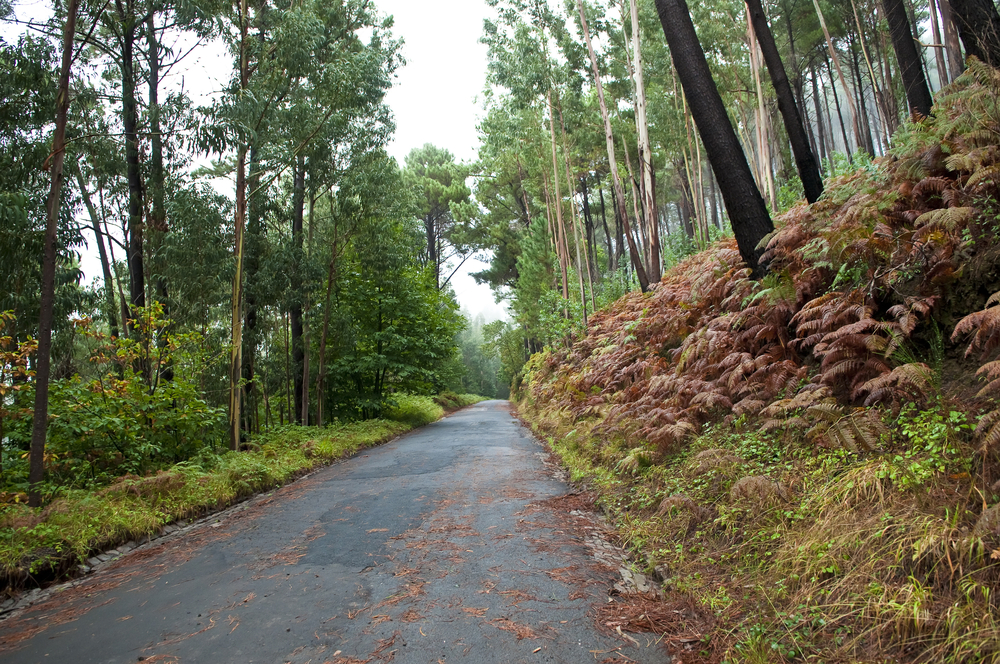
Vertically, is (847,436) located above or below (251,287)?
below

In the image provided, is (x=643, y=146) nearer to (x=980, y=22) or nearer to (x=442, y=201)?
(x=980, y=22)

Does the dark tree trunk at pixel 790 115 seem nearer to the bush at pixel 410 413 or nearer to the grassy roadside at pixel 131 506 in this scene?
the grassy roadside at pixel 131 506

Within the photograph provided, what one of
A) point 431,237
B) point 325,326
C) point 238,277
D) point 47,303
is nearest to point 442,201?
point 431,237

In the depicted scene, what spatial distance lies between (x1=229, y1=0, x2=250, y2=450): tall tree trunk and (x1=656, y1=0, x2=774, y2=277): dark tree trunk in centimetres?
752

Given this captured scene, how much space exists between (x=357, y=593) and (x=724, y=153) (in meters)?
6.44

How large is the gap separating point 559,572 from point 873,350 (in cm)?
305

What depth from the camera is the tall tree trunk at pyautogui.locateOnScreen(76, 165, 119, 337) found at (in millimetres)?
12008

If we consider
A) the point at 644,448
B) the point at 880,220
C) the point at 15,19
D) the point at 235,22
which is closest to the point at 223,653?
the point at 644,448

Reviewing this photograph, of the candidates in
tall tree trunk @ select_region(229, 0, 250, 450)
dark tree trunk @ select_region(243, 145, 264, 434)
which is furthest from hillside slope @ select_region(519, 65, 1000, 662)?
dark tree trunk @ select_region(243, 145, 264, 434)

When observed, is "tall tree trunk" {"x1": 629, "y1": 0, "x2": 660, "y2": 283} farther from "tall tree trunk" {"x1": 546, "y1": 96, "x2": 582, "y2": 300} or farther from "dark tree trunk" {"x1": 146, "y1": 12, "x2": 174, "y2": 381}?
"dark tree trunk" {"x1": 146, "y1": 12, "x2": 174, "y2": 381}

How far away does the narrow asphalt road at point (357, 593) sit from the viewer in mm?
2830

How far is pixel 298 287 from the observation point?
12898 mm

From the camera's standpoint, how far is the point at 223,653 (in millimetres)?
2824

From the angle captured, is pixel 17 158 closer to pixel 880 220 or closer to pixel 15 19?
pixel 15 19
